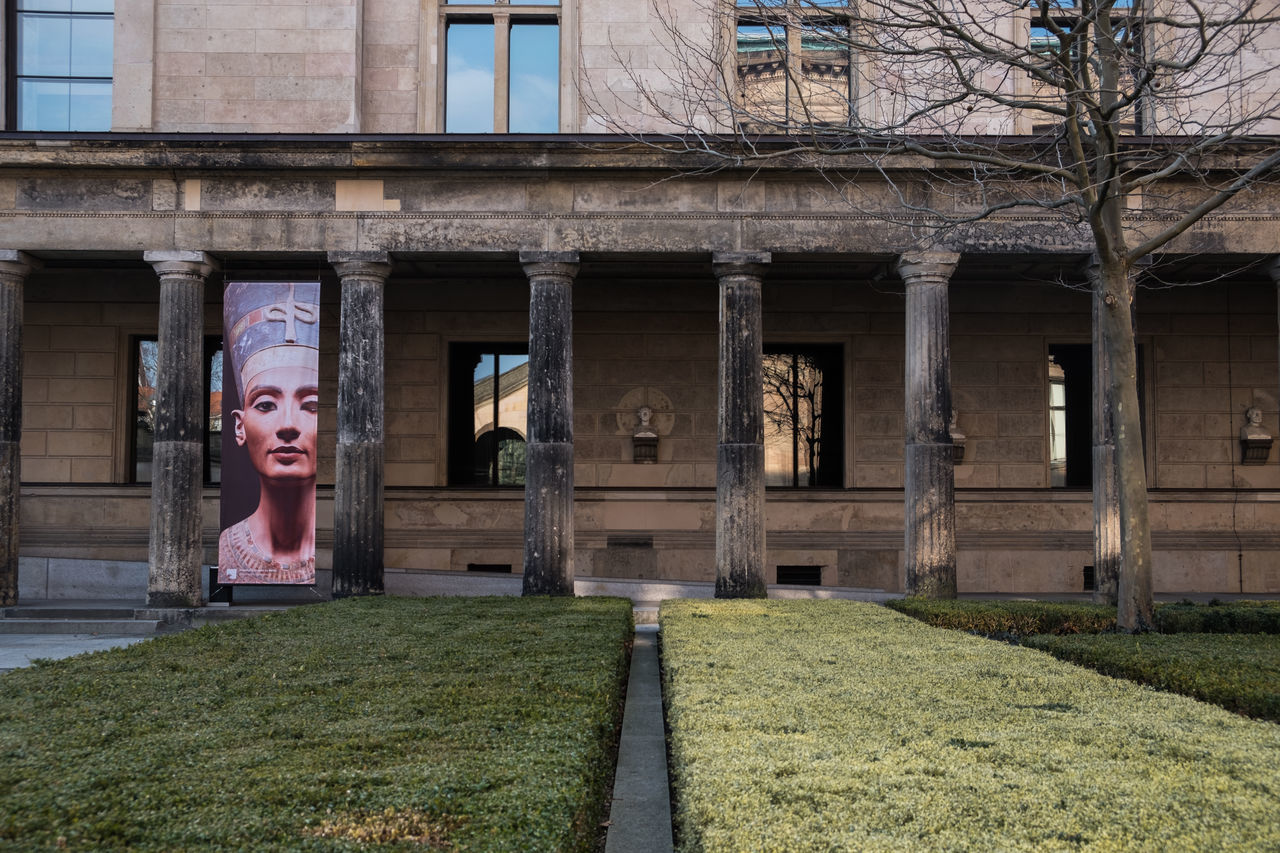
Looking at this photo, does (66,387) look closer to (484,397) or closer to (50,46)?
(50,46)

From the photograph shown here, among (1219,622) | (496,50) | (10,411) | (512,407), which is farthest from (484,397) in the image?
(1219,622)

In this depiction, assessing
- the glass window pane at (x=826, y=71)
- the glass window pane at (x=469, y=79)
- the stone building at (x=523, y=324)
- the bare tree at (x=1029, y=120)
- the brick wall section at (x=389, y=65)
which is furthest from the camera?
the glass window pane at (x=469, y=79)

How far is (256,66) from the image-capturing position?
68.7ft

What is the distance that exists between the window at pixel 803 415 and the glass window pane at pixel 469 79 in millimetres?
7877

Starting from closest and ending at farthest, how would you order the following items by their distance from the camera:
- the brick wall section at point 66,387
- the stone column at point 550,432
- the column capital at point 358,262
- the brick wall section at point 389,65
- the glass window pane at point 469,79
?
1. the stone column at point 550,432
2. the column capital at point 358,262
3. the brick wall section at point 389,65
4. the glass window pane at point 469,79
5. the brick wall section at point 66,387

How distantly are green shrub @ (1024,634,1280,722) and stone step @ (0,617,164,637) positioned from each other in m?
13.4

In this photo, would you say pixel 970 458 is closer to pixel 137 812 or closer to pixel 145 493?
pixel 145 493

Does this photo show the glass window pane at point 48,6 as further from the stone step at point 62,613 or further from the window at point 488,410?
the stone step at point 62,613

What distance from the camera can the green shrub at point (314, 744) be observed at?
202 inches

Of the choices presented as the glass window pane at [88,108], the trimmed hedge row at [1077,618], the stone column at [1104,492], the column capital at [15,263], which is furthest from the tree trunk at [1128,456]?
the glass window pane at [88,108]

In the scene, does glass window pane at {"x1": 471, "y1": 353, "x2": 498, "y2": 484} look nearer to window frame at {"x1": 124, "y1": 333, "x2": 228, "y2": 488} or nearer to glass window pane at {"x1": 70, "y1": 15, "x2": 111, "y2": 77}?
window frame at {"x1": 124, "y1": 333, "x2": 228, "y2": 488}

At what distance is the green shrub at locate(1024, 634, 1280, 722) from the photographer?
348 inches

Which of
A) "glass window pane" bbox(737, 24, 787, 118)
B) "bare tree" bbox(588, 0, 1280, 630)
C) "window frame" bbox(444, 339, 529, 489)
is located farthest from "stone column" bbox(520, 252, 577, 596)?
"window frame" bbox(444, 339, 529, 489)

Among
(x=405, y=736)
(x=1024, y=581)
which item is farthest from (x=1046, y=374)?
(x=405, y=736)
